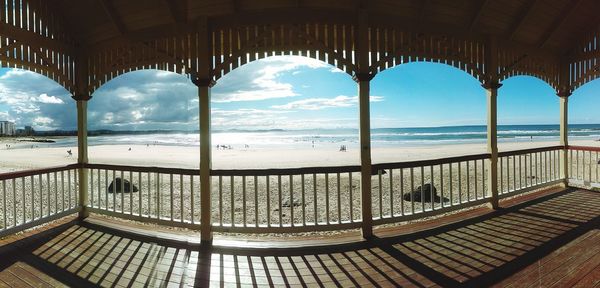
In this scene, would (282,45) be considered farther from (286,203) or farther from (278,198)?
(286,203)

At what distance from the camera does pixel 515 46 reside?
552 centimetres

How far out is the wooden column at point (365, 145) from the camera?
4129 millimetres

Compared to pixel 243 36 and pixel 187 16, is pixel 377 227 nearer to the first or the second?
pixel 243 36

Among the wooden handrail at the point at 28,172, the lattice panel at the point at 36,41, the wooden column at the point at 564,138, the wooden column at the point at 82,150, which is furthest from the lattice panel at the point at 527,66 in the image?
the wooden handrail at the point at 28,172

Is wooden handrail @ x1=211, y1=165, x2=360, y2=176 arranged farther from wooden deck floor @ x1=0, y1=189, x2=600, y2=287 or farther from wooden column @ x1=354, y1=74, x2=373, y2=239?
wooden deck floor @ x1=0, y1=189, x2=600, y2=287

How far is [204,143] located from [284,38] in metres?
1.72

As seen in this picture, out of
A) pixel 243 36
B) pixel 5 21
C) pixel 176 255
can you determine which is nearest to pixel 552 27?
pixel 243 36

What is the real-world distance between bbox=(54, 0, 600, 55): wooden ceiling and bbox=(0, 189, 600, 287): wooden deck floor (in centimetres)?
287

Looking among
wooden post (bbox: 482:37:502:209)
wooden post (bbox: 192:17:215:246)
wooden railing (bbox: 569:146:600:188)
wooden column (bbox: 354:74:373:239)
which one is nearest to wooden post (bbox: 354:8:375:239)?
wooden column (bbox: 354:74:373:239)

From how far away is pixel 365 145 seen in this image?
4.18 metres

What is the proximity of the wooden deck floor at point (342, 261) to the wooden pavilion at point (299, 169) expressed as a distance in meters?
0.02

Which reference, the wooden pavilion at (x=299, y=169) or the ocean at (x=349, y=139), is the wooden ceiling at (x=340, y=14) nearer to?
the wooden pavilion at (x=299, y=169)

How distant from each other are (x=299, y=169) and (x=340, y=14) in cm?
208

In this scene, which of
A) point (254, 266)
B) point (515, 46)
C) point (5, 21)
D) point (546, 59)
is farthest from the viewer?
point (546, 59)
